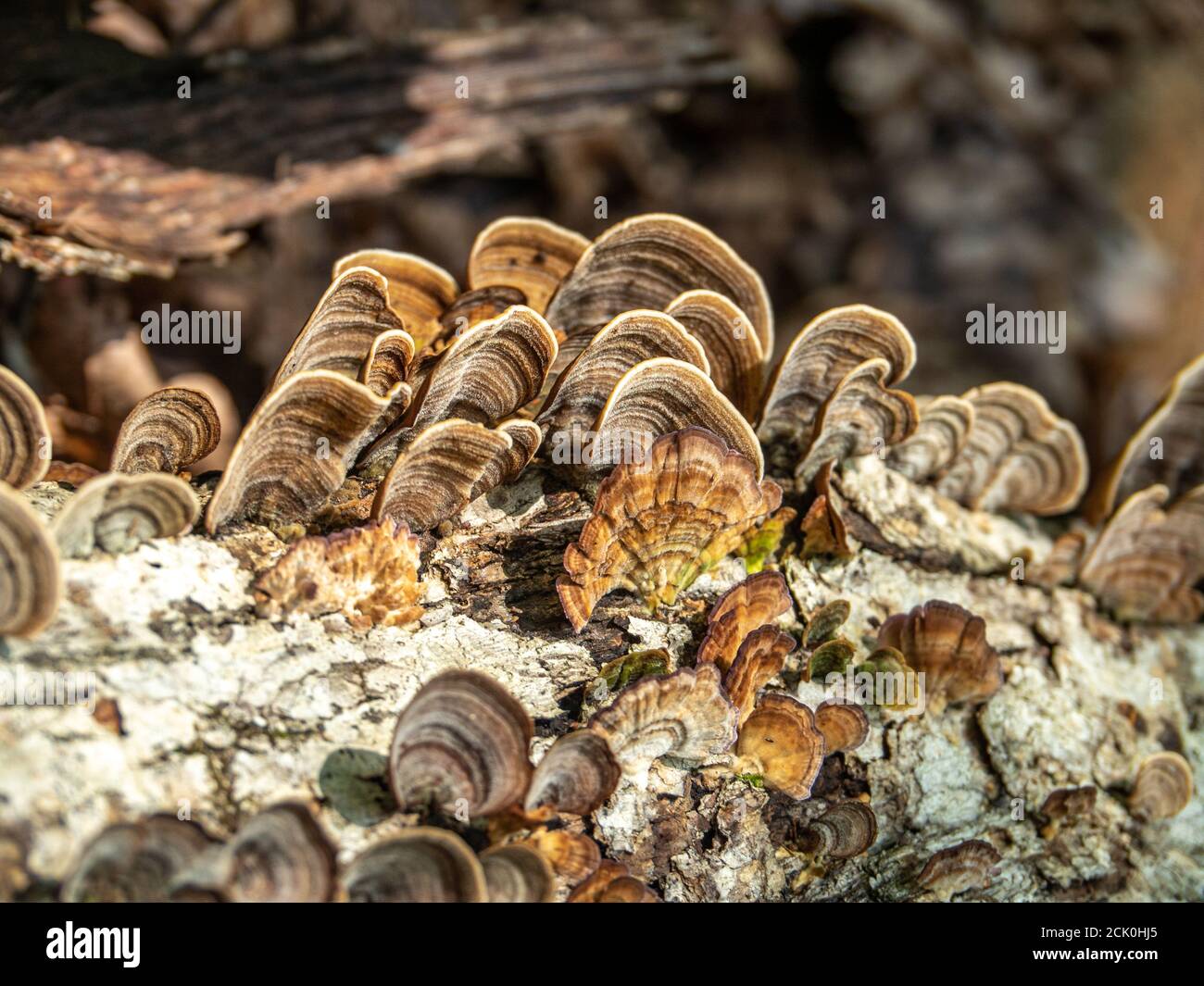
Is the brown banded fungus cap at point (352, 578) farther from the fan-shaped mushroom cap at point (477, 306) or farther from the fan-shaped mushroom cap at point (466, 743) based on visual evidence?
the fan-shaped mushroom cap at point (477, 306)

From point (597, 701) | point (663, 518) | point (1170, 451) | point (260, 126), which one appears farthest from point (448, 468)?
point (260, 126)

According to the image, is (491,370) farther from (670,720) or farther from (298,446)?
(670,720)

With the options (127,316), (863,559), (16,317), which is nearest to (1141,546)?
(863,559)

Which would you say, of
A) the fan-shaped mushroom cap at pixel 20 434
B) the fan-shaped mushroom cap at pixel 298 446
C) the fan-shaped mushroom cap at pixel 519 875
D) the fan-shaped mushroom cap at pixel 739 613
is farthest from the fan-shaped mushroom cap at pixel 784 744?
the fan-shaped mushroom cap at pixel 20 434

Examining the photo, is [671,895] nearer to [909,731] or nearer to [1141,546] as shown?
[909,731]

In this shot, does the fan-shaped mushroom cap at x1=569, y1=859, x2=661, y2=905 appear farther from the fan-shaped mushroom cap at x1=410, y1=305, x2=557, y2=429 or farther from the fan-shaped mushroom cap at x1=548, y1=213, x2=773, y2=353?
the fan-shaped mushroom cap at x1=548, y1=213, x2=773, y2=353

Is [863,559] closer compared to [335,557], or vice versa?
[335,557]
